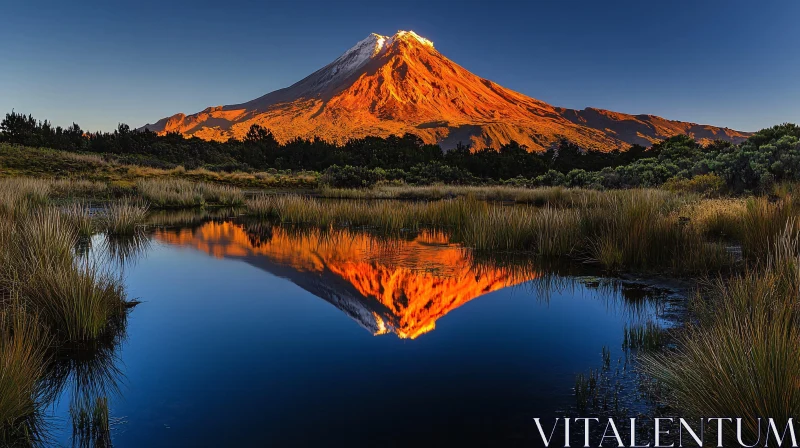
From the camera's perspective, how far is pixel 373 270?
9.74 metres

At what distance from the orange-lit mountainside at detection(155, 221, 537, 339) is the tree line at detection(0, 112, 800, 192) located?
418 inches

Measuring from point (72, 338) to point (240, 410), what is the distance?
7.43 feet

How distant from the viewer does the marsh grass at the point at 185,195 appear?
75.1ft

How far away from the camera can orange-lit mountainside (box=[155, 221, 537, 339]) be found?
7105 millimetres

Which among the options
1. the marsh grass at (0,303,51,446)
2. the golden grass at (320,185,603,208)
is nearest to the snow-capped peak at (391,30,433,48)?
the golden grass at (320,185,603,208)

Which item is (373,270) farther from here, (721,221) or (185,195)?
(185,195)

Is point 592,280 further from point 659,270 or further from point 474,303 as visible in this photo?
point 474,303

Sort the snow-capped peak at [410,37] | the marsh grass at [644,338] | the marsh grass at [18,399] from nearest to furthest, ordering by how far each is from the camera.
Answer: the marsh grass at [18,399] → the marsh grass at [644,338] → the snow-capped peak at [410,37]

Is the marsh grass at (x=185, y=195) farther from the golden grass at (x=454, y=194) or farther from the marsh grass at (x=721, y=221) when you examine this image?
the marsh grass at (x=721, y=221)

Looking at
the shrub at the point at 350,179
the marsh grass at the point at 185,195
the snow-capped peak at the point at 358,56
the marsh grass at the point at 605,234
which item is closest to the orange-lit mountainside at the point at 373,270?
the marsh grass at the point at 605,234

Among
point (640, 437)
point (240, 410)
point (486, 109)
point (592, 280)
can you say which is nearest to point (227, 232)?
point (592, 280)

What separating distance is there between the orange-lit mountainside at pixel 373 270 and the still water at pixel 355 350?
5cm

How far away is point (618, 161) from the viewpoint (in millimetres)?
51812

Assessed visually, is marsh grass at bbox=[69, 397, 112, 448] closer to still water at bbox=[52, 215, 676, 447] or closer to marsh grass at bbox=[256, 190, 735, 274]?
still water at bbox=[52, 215, 676, 447]
